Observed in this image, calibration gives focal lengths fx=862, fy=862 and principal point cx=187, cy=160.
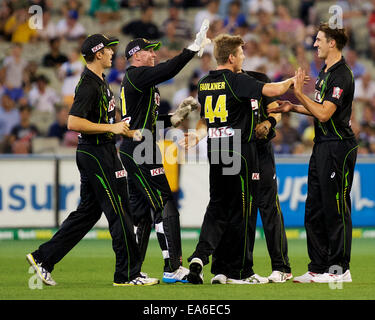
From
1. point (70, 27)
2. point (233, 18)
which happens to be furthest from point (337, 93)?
point (70, 27)

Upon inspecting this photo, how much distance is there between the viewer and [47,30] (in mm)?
20219

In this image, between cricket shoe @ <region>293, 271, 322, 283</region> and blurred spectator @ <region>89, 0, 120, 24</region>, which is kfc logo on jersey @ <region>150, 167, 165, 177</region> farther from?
blurred spectator @ <region>89, 0, 120, 24</region>

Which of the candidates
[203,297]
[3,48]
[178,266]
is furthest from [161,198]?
[3,48]

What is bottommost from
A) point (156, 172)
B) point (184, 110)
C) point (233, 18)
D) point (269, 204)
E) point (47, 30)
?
point (269, 204)

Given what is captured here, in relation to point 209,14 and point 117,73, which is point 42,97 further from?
point 209,14

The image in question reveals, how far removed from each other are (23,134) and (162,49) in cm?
379

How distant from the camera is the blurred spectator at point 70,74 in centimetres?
1867

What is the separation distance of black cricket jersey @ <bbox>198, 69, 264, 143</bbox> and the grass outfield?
1.65 meters

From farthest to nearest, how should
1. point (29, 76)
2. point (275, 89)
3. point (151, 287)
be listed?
point (29, 76), point (151, 287), point (275, 89)

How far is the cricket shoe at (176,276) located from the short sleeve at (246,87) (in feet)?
6.70

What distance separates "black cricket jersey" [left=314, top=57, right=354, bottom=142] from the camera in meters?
9.17

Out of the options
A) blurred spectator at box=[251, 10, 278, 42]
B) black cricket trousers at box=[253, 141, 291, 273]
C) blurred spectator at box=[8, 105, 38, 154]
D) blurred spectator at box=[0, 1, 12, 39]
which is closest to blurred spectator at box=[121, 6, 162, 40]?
blurred spectator at box=[251, 10, 278, 42]
